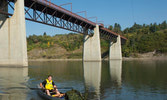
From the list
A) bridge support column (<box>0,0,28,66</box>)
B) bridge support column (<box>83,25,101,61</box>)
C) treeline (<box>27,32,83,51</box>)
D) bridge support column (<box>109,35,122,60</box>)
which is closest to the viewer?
bridge support column (<box>0,0,28,66</box>)

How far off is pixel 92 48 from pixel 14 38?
38715mm

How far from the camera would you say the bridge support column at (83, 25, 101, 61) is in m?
72.2

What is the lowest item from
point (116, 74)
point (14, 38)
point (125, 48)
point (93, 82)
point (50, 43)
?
point (93, 82)

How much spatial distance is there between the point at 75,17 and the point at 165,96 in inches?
1874

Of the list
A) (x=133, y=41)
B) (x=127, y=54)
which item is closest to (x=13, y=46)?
(x=127, y=54)

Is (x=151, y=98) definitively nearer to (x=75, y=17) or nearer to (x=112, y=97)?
(x=112, y=97)

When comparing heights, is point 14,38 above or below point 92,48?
above

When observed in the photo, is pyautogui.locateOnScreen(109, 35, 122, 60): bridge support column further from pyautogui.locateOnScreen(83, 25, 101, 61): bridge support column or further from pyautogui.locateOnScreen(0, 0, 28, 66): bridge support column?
pyautogui.locateOnScreen(0, 0, 28, 66): bridge support column

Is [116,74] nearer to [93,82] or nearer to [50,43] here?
[93,82]

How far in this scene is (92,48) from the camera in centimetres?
7331

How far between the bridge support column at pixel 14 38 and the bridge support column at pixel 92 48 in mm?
37252

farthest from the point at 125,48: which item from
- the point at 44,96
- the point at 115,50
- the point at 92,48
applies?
the point at 44,96

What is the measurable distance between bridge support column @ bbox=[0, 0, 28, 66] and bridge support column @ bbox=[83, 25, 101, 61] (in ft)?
122

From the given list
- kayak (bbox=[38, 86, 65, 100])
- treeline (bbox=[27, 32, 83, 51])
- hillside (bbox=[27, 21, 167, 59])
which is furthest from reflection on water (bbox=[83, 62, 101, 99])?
treeline (bbox=[27, 32, 83, 51])
